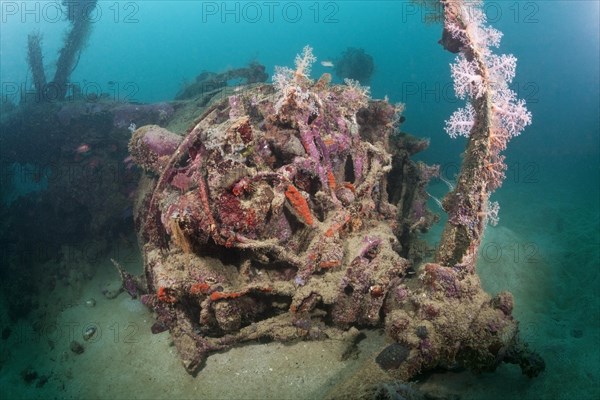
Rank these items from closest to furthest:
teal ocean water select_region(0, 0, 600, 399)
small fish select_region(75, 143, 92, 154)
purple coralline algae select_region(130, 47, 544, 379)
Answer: purple coralline algae select_region(130, 47, 544, 379) → teal ocean water select_region(0, 0, 600, 399) → small fish select_region(75, 143, 92, 154)

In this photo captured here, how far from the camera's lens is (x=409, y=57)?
76750 mm

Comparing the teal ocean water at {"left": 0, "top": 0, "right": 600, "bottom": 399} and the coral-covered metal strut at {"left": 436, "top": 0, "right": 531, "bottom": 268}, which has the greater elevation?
the coral-covered metal strut at {"left": 436, "top": 0, "right": 531, "bottom": 268}

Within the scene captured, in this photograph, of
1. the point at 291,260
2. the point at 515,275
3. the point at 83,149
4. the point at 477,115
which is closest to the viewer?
the point at 477,115

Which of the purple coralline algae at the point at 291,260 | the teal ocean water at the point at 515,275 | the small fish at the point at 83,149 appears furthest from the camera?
the small fish at the point at 83,149

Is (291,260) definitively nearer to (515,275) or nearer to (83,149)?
(515,275)

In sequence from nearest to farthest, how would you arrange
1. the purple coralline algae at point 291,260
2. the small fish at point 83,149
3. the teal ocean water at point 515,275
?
the purple coralline algae at point 291,260, the teal ocean water at point 515,275, the small fish at point 83,149

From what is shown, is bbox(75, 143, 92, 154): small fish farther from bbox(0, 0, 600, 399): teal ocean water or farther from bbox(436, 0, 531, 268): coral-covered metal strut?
bbox(436, 0, 531, 268): coral-covered metal strut

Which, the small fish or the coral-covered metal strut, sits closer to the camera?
the coral-covered metal strut

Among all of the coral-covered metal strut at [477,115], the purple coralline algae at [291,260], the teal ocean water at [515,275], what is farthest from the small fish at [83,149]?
the coral-covered metal strut at [477,115]

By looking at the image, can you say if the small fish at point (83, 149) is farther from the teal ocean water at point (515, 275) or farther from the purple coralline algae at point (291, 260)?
the purple coralline algae at point (291, 260)

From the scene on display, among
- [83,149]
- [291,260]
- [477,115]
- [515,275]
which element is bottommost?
[515,275]

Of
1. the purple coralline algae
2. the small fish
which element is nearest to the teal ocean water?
the purple coralline algae

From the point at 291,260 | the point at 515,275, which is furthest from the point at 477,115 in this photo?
the point at 515,275

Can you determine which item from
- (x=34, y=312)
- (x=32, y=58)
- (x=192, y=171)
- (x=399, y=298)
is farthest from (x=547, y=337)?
(x=32, y=58)
